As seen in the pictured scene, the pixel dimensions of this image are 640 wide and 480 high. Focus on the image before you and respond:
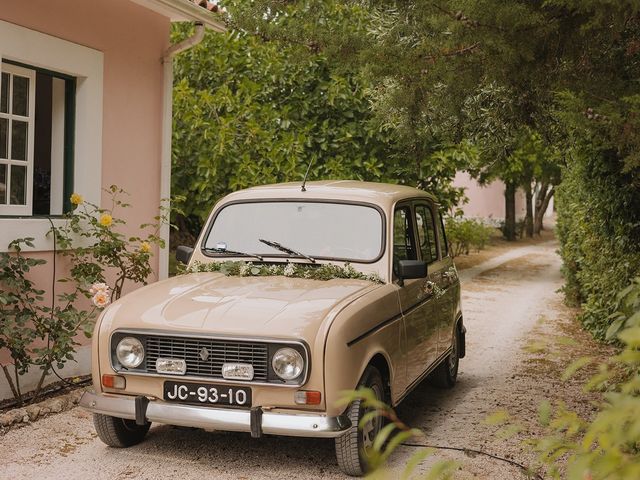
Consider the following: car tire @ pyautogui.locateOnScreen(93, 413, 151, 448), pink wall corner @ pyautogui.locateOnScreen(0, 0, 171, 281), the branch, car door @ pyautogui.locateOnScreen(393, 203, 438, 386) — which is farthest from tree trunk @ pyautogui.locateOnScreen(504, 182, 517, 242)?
car tire @ pyautogui.locateOnScreen(93, 413, 151, 448)

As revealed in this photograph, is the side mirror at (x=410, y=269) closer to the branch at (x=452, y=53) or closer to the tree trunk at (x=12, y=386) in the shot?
the branch at (x=452, y=53)

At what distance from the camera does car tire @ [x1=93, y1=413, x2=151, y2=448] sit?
219 inches

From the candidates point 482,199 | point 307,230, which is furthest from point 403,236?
point 482,199

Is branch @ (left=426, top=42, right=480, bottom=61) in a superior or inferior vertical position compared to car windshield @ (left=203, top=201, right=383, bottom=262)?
superior

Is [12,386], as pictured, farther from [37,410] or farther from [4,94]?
[4,94]

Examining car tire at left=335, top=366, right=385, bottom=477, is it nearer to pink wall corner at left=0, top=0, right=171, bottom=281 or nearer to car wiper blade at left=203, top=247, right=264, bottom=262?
car wiper blade at left=203, top=247, right=264, bottom=262

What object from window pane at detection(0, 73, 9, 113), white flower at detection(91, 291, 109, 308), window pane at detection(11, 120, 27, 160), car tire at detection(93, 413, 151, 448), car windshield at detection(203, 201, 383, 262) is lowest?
car tire at detection(93, 413, 151, 448)

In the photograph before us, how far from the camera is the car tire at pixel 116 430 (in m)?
5.55

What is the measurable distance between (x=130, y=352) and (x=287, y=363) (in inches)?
→ 40.5

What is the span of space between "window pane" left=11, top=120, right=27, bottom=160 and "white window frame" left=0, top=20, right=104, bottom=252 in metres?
0.55

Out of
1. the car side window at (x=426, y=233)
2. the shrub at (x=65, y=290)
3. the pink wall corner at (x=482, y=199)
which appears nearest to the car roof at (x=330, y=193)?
the car side window at (x=426, y=233)

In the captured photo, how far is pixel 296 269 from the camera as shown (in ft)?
19.6

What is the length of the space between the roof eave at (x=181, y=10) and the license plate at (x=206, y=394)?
4552 millimetres

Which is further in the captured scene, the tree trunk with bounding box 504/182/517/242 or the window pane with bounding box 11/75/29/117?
the tree trunk with bounding box 504/182/517/242
